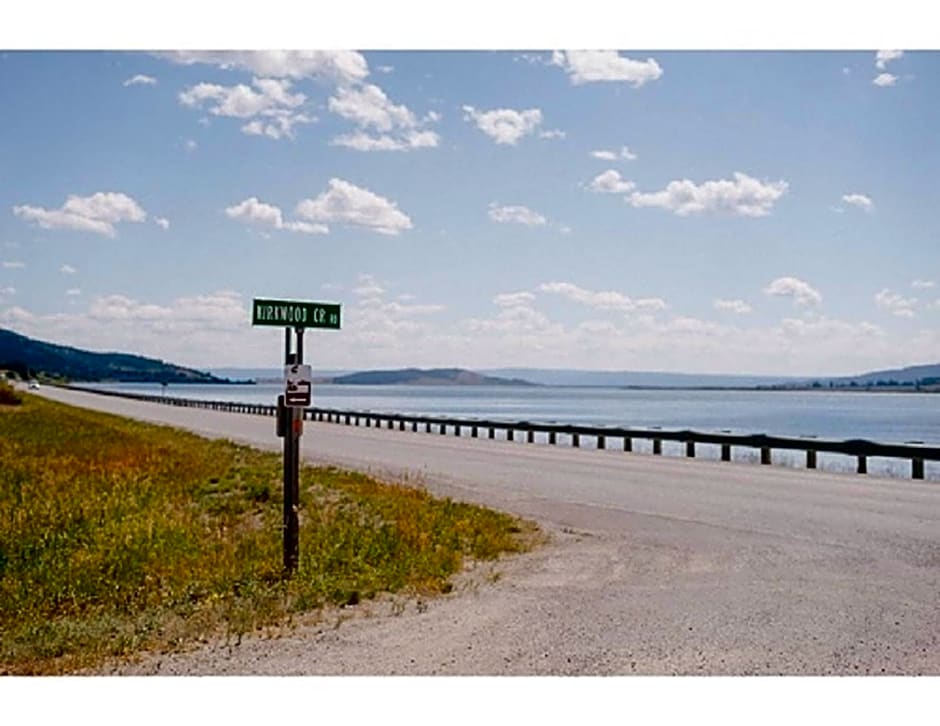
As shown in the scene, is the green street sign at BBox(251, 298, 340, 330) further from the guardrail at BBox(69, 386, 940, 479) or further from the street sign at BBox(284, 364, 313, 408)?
the guardrail at BBox(69, 386, 940, 479)

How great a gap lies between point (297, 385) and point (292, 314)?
2.04ft

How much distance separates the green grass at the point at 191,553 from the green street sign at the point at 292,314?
2.38 meters

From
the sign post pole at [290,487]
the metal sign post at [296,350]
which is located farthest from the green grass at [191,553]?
the metal sign post at [296,350]

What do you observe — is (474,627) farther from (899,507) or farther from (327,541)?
(899,507)

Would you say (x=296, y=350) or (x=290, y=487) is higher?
(x=296, y=350)

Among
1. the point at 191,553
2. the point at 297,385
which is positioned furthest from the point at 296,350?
the point at 191,553

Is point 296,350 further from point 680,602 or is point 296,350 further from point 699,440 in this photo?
point 699,440

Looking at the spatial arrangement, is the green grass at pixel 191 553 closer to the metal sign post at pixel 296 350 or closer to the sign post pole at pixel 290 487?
the sign post pole at pixel 290 487

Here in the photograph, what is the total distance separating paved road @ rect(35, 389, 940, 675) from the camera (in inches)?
342

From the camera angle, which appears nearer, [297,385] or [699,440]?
[297,385]

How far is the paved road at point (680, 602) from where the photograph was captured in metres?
8.70

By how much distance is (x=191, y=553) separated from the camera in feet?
43.6

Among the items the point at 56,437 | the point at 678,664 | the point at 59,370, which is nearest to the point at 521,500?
the point at 678,664

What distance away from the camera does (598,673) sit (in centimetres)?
834
